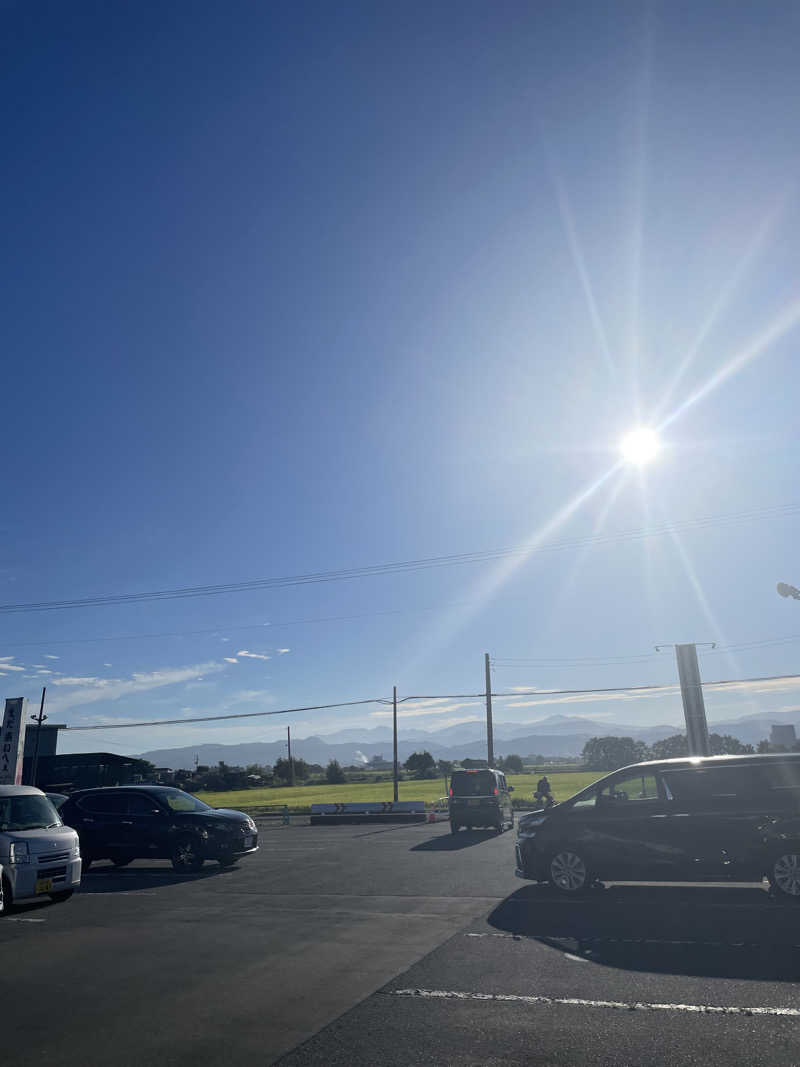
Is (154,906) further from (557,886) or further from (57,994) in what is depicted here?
(557,886)

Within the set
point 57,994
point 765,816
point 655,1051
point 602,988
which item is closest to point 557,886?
point 765,816

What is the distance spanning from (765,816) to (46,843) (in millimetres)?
10863

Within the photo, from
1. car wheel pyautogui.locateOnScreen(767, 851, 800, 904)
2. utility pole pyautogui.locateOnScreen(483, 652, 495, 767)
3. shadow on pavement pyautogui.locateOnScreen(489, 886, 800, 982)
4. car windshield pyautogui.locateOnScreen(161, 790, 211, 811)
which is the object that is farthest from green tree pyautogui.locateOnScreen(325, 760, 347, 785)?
car wheel pyautogui.locateOnScreen(767, 851, 800, 904)

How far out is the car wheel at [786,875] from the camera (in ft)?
32.3

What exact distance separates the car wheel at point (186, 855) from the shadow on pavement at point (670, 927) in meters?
7.80

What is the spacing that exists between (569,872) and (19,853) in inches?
330

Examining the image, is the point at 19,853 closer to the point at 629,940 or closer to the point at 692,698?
the point at 629,940

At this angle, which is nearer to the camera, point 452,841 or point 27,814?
point 27,814

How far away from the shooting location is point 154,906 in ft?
38.3

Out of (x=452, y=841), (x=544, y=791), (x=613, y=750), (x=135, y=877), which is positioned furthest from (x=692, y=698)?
(x=613, y=750)

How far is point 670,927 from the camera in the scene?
Answer: 8.65 meters

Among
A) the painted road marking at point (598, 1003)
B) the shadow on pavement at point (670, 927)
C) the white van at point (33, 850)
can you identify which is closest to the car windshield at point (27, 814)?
the white van at point (33, 850)

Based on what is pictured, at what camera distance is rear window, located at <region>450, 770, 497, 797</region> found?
2353 centimetres

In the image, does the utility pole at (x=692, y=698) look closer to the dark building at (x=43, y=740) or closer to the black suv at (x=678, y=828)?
the black suv at (x=678, y=828)
